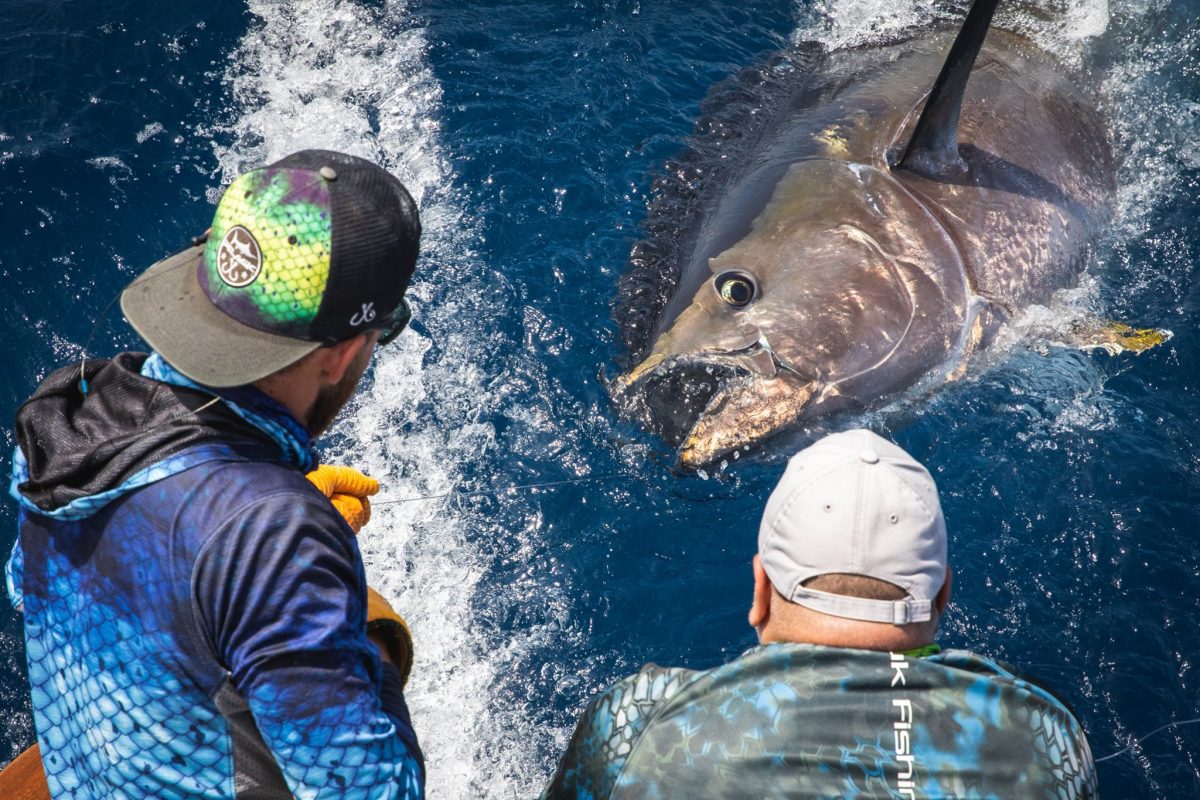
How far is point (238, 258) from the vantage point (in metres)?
1.61

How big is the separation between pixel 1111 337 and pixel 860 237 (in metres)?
1.21

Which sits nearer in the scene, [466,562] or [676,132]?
[466,562]

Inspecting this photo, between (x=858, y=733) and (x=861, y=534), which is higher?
→ (x=861, y=534)

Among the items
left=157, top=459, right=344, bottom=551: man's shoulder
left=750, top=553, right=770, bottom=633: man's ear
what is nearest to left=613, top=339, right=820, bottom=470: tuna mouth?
left=750, top=553, right=770, bottom=633: man's ear

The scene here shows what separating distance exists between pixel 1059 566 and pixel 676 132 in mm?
2919

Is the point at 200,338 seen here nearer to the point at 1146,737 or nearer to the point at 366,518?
the point at 366,518

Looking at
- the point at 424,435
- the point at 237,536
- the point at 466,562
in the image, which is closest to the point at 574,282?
the point at 424,435

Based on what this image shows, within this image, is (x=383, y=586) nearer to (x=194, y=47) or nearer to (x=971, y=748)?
(x=971, y=748)

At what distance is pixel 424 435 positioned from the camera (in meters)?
3.91

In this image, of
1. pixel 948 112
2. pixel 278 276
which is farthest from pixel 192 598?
pixel 948 112

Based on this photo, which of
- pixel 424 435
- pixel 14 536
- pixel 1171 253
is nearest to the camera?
pixel 14 536

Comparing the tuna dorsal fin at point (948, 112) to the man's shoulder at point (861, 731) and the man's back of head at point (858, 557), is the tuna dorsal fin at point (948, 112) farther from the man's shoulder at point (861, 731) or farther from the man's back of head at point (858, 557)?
the man's shoulder at point (861, 731)

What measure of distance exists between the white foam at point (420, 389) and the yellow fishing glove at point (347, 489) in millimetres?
1070

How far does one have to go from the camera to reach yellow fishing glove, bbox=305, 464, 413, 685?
6.95 ft
